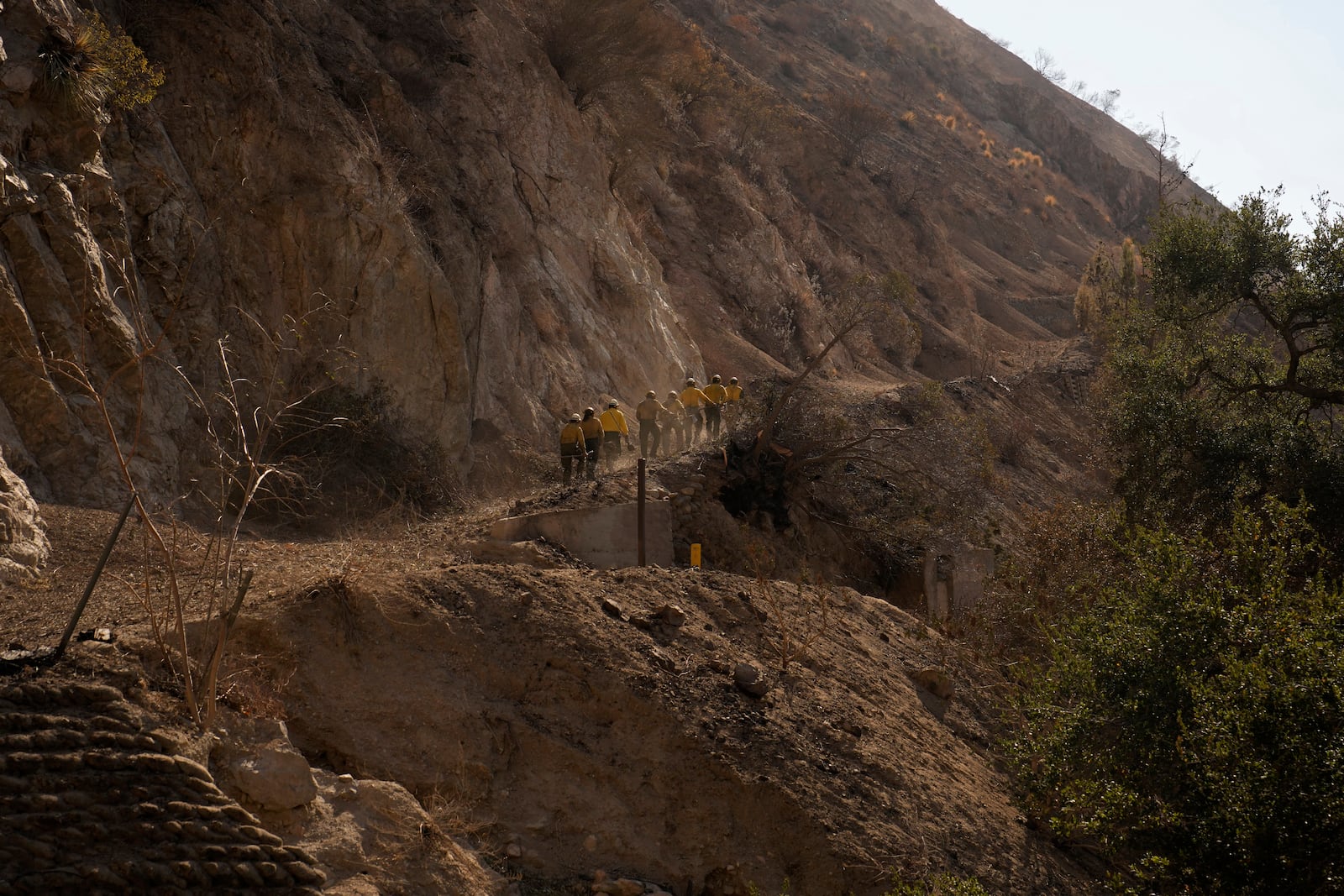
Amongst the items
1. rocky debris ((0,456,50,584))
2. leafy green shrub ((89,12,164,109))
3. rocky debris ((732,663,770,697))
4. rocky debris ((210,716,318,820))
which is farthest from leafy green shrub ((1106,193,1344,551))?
leafy green shrub ((89,12,164,109))

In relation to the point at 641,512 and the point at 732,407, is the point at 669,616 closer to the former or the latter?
the point at 641,512

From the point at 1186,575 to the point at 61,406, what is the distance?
1143 centimetres

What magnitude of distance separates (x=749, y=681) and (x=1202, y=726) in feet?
12.5

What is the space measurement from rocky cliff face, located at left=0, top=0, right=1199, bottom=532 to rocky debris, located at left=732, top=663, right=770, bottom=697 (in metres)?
4.89

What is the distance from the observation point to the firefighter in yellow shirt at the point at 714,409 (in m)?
19.0

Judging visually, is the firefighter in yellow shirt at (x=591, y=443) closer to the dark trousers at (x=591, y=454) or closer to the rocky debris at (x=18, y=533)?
the dark trousers at (x=591, y=454)

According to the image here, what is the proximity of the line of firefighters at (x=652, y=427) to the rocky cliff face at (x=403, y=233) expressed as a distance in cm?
216

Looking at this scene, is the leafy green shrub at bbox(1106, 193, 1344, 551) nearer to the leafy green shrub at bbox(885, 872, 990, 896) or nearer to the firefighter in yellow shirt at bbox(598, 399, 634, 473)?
the firefighter in yellow shirt at bbox(598, 399, 634, 473)

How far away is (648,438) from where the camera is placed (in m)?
18.5

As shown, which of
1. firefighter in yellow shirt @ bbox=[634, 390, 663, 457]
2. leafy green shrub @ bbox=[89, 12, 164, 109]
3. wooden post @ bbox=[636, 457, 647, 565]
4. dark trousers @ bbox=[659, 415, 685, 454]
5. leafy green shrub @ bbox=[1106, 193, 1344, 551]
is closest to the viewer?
wooden post @ bbox=[636, 457, 647, 565]

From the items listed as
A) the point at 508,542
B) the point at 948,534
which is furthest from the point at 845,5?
the point at 508,542

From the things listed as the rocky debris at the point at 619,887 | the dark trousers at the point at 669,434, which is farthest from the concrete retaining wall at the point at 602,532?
the rocky debris at the point at 619,887

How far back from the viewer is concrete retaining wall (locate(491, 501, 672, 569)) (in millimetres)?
13266

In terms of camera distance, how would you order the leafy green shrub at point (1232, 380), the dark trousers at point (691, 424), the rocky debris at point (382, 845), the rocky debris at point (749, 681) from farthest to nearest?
the dark trousers at point (691, 424) → the leafy green shrub at point (1232, 380) → the rocky debris at point (749, 681) → the rocky debris at point (382, 845)
